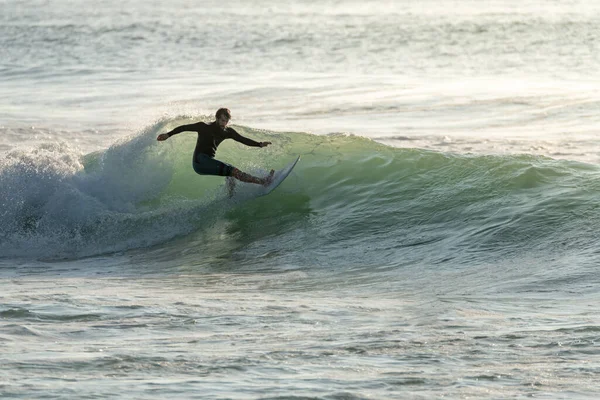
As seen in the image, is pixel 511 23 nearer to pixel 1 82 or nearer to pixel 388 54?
pixel 388 54

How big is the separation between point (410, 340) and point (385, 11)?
2018 inches

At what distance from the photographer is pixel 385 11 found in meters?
57.5

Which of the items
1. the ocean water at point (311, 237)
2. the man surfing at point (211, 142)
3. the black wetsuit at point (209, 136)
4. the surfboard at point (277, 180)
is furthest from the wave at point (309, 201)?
the black wetsuit at point (209, 136)

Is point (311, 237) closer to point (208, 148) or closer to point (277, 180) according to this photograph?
point (277, 180)

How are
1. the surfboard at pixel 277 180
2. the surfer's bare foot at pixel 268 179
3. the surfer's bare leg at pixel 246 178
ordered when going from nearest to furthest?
the surfer's bare leg at pixel 246 178, the surfer's bare foot at pixel 268 179, the surfboard at pixel 277 180

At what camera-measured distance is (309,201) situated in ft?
50.0

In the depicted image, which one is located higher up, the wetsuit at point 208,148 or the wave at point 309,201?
the wetsuit at point 208,148

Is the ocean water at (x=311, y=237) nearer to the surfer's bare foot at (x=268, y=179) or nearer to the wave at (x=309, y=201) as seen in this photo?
the wave at (x=309, y=201)

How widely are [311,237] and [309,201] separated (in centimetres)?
168

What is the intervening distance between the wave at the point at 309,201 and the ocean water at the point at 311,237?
0.04 m

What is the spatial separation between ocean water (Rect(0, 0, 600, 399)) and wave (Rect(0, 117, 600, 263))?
0.04 meters

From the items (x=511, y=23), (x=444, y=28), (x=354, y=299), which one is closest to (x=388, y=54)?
(x=444, y=28)

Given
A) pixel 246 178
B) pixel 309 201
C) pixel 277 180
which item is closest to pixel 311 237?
pixel 246 178

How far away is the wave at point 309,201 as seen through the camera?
12742mm
